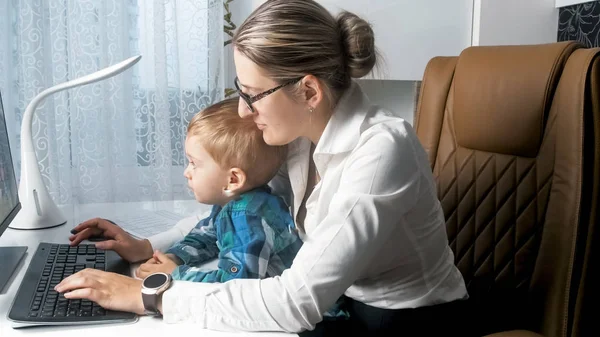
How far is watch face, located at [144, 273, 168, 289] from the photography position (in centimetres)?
89

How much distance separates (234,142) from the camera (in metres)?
1.11

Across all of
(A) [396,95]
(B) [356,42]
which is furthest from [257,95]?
(A) [396,95]

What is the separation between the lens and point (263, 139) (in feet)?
3.74

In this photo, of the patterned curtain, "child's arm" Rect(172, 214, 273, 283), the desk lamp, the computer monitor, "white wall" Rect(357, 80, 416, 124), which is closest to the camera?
"child's arm" Rect(172, 214, 273, 283)

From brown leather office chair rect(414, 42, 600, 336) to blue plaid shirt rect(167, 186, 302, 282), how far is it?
0.41 m

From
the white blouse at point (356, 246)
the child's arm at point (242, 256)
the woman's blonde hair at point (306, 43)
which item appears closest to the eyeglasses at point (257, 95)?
the woman's blonde hair at point (306, 43)

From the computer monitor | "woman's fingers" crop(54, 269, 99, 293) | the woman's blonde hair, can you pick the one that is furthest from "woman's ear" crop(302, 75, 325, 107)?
the computer monitor

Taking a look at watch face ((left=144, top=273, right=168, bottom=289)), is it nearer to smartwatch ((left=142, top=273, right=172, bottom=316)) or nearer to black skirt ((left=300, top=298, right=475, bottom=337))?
smartwatch ((left=142, top=273, right=172, bottom=316))

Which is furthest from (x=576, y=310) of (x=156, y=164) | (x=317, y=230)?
(x=156, y=164)

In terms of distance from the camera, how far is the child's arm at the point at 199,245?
1.16 m

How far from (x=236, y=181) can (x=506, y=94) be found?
2.03 feet

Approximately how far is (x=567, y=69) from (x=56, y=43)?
184 centimetres

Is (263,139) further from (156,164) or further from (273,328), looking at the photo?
(156,164)

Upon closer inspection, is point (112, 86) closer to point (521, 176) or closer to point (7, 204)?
point (7, 204)
